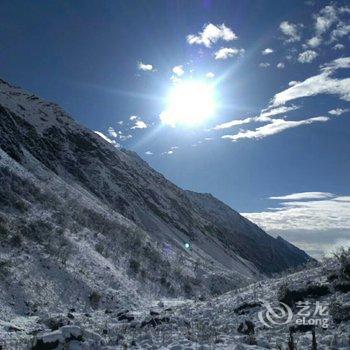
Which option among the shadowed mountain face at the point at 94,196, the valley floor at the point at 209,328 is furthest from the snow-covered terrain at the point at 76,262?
the shadowed mountain face at the point at 94,196

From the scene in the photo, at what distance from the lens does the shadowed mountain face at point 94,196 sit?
122ft

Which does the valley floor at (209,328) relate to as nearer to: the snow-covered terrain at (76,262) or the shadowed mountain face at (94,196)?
the snow-covered terrain at (76,262)

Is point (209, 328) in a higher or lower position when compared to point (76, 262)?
lower

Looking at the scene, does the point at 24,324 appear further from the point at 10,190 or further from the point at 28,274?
the point at 10,190

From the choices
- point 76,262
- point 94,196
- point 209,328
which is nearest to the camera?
point 209,328

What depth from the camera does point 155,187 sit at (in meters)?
112

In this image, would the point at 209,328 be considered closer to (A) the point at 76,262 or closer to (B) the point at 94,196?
(A) the point at 76,262

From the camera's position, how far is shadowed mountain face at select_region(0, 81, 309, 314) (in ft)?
122

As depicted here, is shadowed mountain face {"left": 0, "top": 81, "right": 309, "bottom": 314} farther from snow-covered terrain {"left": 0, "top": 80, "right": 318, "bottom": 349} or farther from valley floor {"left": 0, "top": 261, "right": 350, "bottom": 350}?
valley floor {"left": 0, "top": 261, "right": 350, "bottom": 350}

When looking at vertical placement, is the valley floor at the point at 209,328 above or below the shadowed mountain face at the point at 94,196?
below

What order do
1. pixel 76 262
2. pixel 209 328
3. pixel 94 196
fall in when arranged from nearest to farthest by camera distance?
pixel 209 328, pixel 76 262, pixel 94 196

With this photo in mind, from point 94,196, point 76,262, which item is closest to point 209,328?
point 76,262

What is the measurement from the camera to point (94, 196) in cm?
7481

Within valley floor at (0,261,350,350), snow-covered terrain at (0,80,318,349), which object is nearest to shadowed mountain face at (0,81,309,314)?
snow-covered terrain at (0,80,318,349)
